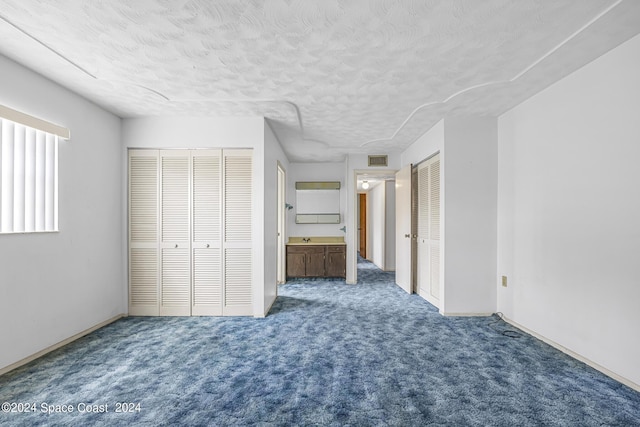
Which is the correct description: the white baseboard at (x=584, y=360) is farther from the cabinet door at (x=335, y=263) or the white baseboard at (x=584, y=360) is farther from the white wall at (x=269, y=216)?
the cabinet door at (x=335, y=263)

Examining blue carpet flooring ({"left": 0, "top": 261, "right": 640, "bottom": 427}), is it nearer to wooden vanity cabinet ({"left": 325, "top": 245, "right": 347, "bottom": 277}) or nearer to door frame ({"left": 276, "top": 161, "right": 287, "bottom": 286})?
door frame ({"left": 276, "top": 161, "right": 287, "bottom": 286})

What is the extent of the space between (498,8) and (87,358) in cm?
429

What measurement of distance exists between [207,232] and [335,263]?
3.04 m

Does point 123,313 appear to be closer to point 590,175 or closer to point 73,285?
point 73,285

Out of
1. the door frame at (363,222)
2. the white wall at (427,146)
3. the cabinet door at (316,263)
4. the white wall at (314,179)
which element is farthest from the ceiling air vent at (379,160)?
the door frame at (363,222)

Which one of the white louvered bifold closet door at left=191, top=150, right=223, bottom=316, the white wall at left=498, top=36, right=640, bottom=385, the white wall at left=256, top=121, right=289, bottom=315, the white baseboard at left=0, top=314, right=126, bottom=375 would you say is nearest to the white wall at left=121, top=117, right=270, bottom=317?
the white wall at left=256, top=121, right=289, bottom=315

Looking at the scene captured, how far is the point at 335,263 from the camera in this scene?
6188 mm

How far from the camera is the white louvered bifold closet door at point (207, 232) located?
3.89 meters

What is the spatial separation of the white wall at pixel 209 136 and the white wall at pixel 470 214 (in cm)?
246

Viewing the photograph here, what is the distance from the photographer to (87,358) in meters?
2.68

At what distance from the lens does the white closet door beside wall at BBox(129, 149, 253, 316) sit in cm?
389

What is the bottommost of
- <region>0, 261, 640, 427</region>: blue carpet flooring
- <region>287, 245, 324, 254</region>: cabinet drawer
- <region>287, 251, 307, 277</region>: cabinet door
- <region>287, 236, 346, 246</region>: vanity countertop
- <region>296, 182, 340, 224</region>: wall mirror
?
<region>0, 261, 640, 427</region>: blue carpet flooring

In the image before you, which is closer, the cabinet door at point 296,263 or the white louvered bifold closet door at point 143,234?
the white louvered bifold closet door at point 143,234

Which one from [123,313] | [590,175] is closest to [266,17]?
[590,175]
